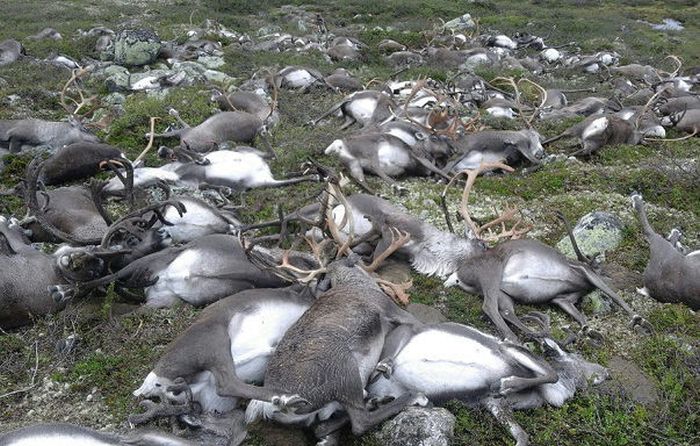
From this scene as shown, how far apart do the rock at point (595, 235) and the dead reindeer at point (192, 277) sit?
3177 mm

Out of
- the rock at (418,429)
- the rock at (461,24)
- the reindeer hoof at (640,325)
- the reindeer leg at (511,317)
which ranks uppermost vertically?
the rock at (418,429)

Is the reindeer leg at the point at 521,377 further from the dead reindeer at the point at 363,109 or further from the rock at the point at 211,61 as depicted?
the rock at the point at 211,61

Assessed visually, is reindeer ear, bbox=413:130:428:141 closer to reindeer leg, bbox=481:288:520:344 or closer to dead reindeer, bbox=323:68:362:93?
reindeer leg, bbox=481:288:520:344

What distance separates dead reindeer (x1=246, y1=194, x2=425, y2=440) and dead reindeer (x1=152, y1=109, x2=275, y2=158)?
4.59 meters

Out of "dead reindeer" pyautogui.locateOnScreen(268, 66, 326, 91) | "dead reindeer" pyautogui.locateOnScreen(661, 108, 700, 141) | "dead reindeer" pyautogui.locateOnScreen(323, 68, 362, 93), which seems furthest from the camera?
"dead reindeer" pyautogui.locateOnScreen(323, 68, 362, 93)

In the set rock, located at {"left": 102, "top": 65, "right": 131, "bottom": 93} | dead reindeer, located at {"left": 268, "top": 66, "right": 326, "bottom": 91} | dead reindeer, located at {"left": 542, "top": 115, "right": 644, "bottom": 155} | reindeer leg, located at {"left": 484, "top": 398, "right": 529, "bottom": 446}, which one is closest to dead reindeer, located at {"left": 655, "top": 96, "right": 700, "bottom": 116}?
dead reindeer, located at {"left": 542, "top": 115, "right": 644, "bottom": 155}

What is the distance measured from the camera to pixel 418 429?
3.98 metres

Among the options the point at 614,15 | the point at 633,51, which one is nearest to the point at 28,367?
the point at 633,51

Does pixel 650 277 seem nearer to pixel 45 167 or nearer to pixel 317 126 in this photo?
pixel 317 126

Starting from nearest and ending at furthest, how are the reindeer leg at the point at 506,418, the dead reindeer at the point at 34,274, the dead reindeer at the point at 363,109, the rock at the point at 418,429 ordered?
the rock at the point at 418,429 → the reindeer leg at the point at 506,418 → the dead reindeer at the point at 34,274 → the dead reindeer at the point at 363,109

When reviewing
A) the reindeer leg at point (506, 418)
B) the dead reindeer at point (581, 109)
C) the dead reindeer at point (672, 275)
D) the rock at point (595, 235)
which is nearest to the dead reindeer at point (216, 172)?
the rock at point (595, 235)

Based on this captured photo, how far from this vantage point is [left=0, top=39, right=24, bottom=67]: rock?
15273 millimetres

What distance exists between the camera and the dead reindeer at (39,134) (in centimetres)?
877

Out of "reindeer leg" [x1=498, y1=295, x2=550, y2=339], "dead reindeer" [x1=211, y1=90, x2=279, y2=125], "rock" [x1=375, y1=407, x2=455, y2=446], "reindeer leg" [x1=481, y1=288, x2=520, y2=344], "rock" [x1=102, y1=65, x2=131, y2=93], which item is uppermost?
"rock" [x1=375, y1=407, x2=455, y2=446]
